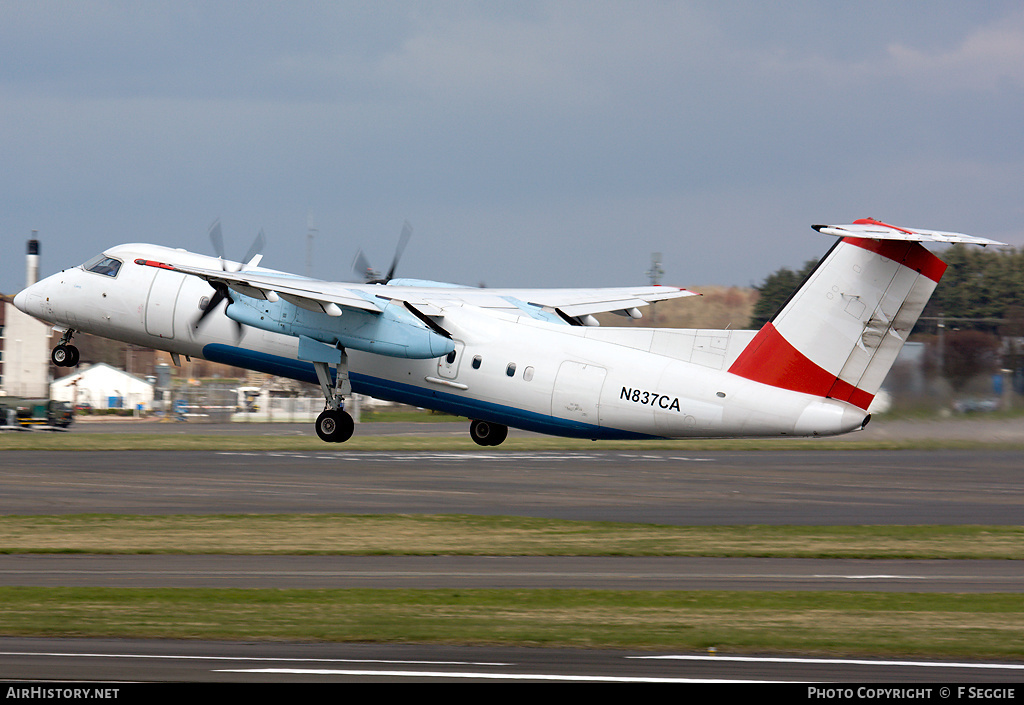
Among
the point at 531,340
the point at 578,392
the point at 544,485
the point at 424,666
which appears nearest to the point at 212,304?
the point at 531,340

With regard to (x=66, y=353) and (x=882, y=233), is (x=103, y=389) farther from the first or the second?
(x=882, y=233)

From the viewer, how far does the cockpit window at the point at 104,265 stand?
2761cm

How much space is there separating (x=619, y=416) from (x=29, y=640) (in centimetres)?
1343

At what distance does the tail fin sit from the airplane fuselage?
45 cm

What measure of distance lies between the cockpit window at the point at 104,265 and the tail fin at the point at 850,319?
15.9 metres

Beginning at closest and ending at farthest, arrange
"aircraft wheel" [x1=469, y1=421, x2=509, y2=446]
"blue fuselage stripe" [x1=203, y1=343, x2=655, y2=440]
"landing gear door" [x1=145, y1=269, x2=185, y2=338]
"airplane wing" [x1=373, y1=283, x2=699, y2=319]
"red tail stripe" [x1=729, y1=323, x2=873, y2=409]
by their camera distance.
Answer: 1. "red tail stripe" [x1=729, y1=323, x2=873, y2=409]
2. "blue fuselage stripe" [x1=203, y1=343, x2=655, y2=440]
3. "airplane wing" [x1=373, y1=283, x2=699, y2=319]
4. "landing gear door" [x1=145, y1=269, x2=185, y2=338]
5. "aircraft wheel" [x1=469, y1=421, x2=509, y2=446]


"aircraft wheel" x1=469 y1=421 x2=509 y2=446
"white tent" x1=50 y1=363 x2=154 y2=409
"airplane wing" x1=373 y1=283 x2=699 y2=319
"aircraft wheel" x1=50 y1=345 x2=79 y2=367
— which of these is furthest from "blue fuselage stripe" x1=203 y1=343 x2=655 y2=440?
"white tent" x1=50 y1=363 x2=154 y2=409

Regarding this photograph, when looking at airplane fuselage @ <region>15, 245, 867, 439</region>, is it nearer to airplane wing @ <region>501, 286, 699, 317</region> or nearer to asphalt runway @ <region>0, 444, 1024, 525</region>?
airplane wing @ <region>501, 286, 699, 317</region>

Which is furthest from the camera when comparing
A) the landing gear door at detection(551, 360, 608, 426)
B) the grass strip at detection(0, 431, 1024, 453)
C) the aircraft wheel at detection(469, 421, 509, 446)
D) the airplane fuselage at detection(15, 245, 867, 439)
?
the grass strip at detection(0, 431, 1024, 453)

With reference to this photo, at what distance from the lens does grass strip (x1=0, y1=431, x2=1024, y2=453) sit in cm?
4606

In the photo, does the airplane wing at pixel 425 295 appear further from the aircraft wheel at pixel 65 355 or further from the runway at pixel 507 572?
the runway at pixel 507 572

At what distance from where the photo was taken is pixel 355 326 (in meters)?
25.2

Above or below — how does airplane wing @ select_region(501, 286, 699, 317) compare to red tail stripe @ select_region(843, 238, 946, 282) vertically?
below
